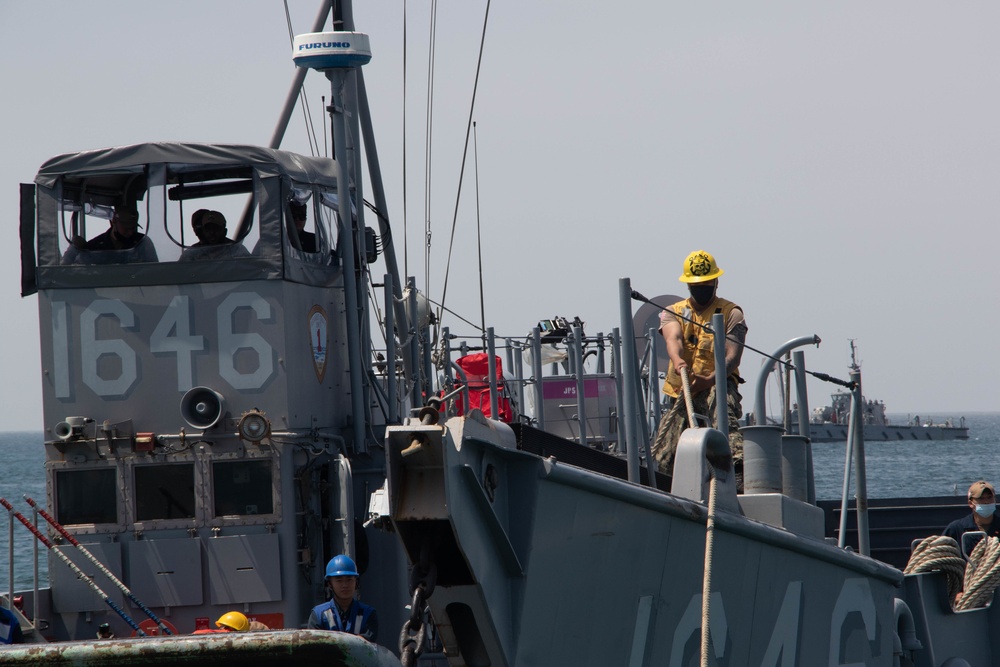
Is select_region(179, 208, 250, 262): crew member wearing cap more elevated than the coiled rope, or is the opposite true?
select_region(179, 208, 250, 262): crew member wearing cap

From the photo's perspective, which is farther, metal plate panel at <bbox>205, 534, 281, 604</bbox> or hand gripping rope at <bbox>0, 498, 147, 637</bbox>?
metal plate panel at <bbox>205, 534, 281, 604</bbox>

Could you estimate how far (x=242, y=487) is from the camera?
816 centimetres

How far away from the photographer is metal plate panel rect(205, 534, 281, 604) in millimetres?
8047

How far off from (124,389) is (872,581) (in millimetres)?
4815

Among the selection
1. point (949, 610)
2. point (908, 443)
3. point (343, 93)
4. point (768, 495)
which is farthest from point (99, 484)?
point (908, 443)

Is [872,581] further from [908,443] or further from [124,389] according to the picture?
[908,443]

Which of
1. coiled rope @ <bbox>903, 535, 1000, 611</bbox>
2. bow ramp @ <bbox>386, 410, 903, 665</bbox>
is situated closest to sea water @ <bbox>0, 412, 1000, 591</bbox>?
coiled rope @ <bbox>903, 535, 1000, 611</bbox>

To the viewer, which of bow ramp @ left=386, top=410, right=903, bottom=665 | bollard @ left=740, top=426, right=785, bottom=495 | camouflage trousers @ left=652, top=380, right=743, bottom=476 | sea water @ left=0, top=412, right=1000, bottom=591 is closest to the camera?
bow ramp @ left=386, top=410, right=903, bottom=665

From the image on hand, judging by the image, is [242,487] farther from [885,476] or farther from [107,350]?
[885,476]

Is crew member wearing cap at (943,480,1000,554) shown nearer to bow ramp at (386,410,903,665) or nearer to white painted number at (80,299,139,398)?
bow ramp at (386,410,903,665)

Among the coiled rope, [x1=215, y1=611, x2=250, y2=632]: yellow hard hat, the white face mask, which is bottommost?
the coiled rope

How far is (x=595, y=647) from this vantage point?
14.3 feet

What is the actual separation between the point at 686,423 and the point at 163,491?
3.49 m

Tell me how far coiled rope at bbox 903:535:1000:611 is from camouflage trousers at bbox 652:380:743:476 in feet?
6.34
